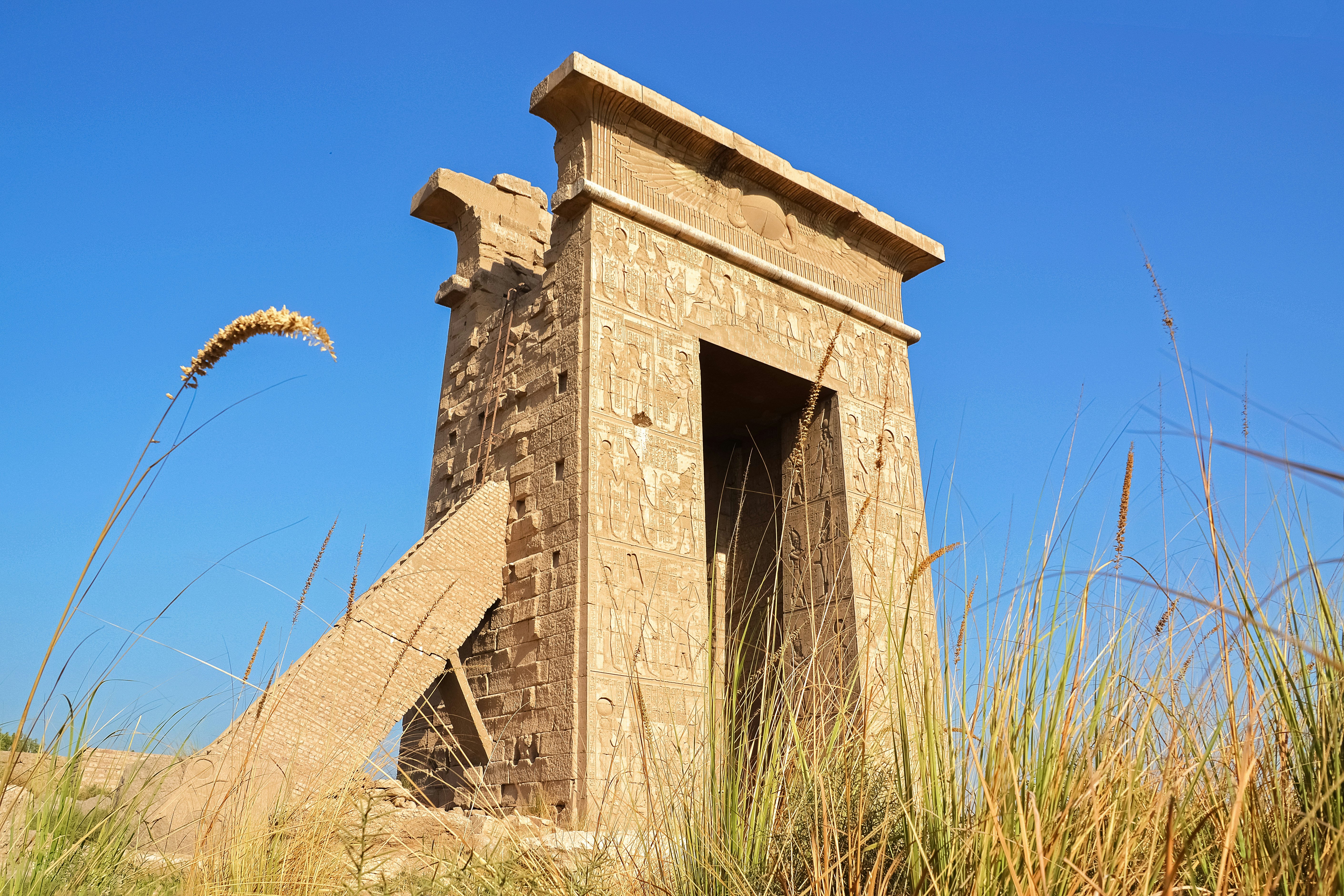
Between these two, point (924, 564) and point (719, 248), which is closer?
point (924, 564)

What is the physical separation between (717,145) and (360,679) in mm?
4900

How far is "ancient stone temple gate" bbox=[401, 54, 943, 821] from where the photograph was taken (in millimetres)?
6602

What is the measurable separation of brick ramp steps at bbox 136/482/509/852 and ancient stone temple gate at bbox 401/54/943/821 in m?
0.17

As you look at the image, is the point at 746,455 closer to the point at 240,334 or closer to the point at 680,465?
the point at 680,465


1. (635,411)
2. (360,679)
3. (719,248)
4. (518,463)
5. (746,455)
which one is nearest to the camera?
(360,679)

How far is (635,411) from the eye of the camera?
730cm

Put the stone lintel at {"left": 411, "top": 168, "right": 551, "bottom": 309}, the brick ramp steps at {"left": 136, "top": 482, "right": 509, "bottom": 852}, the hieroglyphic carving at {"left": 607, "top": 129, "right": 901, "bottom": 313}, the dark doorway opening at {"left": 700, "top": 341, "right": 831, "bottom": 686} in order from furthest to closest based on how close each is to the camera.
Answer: the stone lintel at {"left": 411, "top": 168, "right": 551, "bottom": 309}, the dark doorway opening at {"left": 700, "top": 341, "right": 831, "bottom": 686}, the hieroglyphic carving at {"left": 607, "top": 129, "right": 901, "bottom": 313}, the brick ramp steps at {"left": 136, "top": 482, "right": 509, "bottom": 852}

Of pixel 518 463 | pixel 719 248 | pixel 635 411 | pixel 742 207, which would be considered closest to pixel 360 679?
pixel 518 463

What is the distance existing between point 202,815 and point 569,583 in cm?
397

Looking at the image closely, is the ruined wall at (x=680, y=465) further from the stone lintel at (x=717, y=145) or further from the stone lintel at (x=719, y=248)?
the stone lintel at (x=717, y=145)

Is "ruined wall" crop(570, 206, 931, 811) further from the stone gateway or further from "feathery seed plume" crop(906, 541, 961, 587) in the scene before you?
"feathery seed plume" crop(906, 541, 961, 587)

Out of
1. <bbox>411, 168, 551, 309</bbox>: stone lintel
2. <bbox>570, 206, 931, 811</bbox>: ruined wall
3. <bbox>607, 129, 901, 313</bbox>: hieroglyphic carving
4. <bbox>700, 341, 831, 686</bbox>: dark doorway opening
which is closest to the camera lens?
<bbox>570, 206, 931, 811</bbox>: ruined wall

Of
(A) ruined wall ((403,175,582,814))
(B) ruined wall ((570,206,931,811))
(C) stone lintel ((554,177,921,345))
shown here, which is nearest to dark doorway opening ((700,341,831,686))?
(B) ruined wall ((570,206,931,811))

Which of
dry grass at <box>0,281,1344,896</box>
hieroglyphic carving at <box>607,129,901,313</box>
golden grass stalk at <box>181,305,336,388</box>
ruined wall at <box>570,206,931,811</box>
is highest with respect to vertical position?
hieroglyphic carving at <box>607,129,901,313</box>
